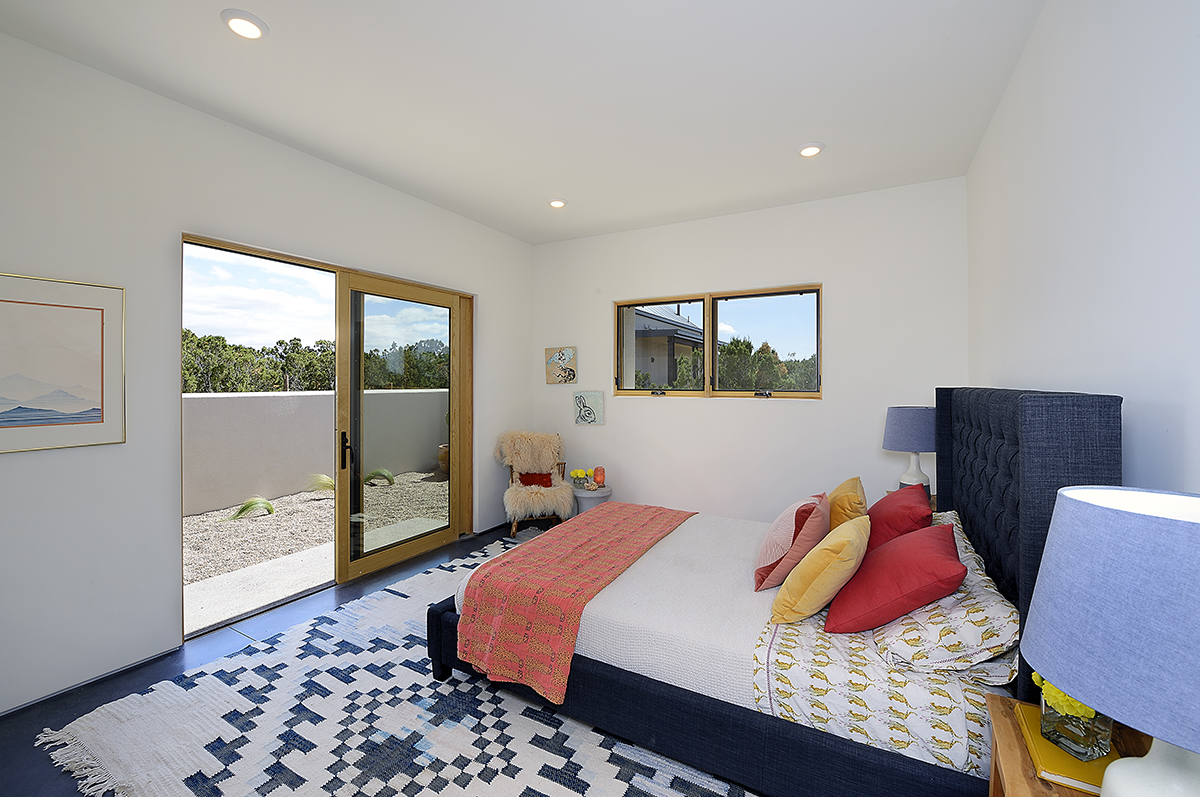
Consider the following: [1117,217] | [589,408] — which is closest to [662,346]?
[589,408]

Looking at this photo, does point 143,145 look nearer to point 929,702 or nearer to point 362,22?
point 362,22

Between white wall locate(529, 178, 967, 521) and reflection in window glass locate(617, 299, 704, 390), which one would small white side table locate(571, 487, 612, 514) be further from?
reflection in window glass locate(617, 299, 704, 390)

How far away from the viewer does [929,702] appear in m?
1.54

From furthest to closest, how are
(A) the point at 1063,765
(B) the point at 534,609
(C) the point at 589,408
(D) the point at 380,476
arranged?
(C) the point at 589,408 < (D) the point at 380,476 < (B) the point at 534,609 < (A) the point at 1063,765

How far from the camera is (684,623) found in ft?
6.46

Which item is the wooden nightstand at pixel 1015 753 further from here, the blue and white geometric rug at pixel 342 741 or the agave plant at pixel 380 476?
the agave plant at pixel 380 476

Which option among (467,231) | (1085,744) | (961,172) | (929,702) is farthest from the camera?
(467,231)

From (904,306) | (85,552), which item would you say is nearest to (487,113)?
(85,552)

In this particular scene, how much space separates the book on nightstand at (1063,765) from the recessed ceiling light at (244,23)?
11.0 feet

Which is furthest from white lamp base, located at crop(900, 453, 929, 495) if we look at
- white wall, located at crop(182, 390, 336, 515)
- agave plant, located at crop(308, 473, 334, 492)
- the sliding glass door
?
agave plant, located at crop(308, 473, 334, 492)

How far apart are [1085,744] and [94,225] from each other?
3.93 meters

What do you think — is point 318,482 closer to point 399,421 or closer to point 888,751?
point 399,421

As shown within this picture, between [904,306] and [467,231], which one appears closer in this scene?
[904,306]

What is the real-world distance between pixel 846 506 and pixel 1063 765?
146cm
